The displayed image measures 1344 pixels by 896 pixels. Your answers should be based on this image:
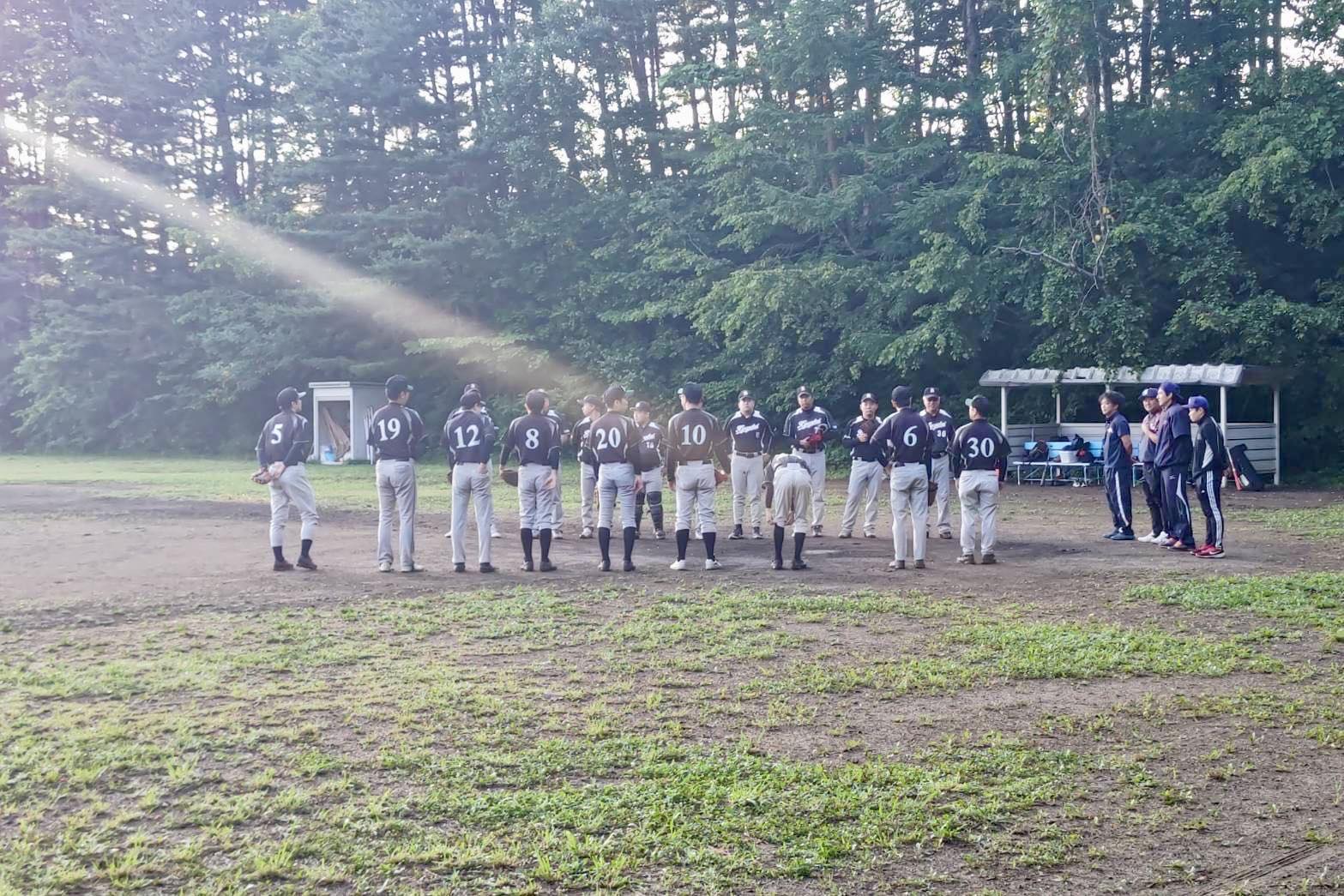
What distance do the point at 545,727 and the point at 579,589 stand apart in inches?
205

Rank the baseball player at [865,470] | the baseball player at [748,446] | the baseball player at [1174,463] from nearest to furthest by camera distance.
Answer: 1. the baseball player at [748,446]
2. the baseball player at [1174,463]
3. the baseball player at [865,470]

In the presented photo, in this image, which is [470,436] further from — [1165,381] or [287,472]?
[1165,381]

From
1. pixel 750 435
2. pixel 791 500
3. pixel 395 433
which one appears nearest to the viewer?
pixel 791 500

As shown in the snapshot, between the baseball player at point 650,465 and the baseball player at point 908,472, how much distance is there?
299 centimetres

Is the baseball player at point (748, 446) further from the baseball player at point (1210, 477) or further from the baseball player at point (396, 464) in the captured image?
the baseball player at point (1210, 477)

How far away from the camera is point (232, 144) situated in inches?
1971

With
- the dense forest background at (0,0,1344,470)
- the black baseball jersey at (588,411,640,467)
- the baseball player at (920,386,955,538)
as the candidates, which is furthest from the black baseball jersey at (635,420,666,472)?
the dense forest background at (0,0,1344,470)

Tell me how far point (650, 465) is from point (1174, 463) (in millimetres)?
6428

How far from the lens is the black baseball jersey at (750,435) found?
1362 cm

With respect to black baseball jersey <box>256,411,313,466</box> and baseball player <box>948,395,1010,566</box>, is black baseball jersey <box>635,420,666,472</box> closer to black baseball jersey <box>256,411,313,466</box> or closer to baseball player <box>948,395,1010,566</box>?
baseball player <box>948,395,1010,566</box>

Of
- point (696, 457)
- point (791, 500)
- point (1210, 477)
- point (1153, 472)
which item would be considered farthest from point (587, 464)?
point (1210, 477)

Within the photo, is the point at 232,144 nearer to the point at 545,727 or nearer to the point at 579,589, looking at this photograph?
the point at 579,589

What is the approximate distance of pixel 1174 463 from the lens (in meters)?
14.0

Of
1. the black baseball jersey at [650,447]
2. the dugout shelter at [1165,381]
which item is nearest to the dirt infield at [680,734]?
the black baseball jersey at [650,447]
